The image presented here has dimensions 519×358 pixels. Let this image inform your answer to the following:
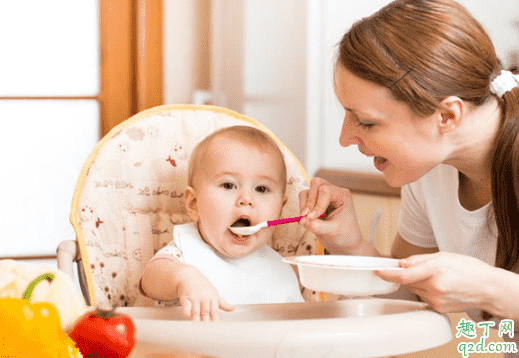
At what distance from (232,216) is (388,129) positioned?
34 cm

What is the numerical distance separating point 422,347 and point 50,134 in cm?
224

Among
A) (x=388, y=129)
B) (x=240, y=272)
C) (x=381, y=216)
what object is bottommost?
(x=381, y=216)

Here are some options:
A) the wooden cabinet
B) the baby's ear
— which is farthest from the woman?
the wooden cabinet

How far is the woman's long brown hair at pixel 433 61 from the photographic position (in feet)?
3.84

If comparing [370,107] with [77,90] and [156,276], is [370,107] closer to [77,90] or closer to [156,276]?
[156,276]

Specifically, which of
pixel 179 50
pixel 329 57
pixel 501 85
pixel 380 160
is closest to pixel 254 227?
pixel 380 160

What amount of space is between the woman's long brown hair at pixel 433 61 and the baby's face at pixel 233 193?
264 millimetres

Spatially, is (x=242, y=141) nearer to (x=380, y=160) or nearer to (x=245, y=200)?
(x=245, y=200)

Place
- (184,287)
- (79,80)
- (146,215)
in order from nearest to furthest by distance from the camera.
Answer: (184,287) < (146,215) < (79,80)

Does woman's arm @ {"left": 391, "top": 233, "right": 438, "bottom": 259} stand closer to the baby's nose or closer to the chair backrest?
the chair backrest

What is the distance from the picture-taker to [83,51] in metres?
2.87

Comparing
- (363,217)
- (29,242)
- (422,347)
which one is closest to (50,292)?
(422,347)

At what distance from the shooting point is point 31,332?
0.74 meters

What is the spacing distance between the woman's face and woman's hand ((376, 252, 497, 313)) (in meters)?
0.26
